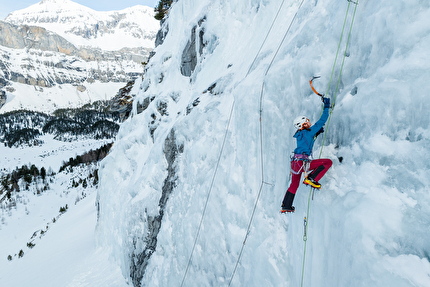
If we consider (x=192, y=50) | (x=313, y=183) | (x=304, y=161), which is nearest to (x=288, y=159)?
(x=304, y=161)

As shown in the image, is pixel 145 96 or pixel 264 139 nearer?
pixel 264 139

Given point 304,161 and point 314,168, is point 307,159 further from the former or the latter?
point 314,168

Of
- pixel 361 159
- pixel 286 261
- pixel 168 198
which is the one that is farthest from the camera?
pixel 168 198

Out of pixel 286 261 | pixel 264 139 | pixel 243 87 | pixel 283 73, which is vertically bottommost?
pixel 286 261

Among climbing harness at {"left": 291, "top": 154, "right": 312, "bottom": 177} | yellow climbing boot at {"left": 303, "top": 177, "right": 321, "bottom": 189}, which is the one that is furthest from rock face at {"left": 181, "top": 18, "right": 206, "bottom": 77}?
yellow climbing boot at {"left": 303, "top": 177, "right": 321, "bottom": 189}

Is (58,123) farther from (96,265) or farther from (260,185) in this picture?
(260,185)

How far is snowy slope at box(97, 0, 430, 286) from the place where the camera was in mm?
2853

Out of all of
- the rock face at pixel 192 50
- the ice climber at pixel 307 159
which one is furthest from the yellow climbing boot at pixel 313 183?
the rock face at pixel 192 50

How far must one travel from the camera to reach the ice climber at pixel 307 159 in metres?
3.57

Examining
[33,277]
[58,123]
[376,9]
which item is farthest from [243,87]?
[58,123]

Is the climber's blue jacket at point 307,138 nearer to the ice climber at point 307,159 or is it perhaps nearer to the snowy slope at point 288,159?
the ice climber at point 307,159

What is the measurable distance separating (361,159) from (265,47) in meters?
4.61

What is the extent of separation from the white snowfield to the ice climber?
28 centimetres

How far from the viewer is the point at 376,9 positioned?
3.53 m
